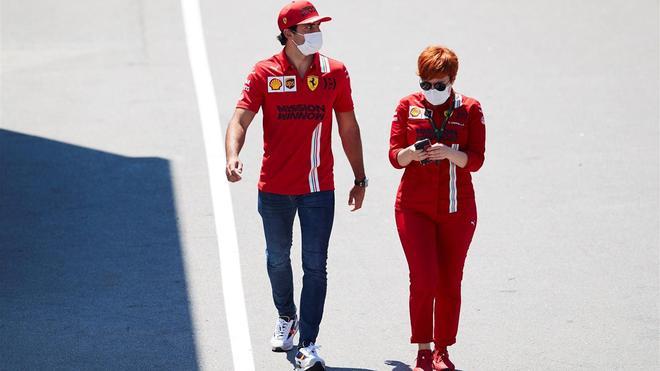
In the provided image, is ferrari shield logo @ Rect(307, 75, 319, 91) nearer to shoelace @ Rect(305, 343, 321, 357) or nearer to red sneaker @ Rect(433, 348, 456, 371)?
shoelace @ Rect(305, 343, 321, 357)

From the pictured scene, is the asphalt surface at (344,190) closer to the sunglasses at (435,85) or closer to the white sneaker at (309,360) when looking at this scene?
the white sneaker at (309,360)

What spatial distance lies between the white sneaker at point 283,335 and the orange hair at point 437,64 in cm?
193

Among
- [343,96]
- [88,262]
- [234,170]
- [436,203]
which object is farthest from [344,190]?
[234,170]

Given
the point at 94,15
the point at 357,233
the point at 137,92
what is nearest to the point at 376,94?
the point at 137,92

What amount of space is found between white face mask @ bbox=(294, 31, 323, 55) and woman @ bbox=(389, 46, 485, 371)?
25.5 inches

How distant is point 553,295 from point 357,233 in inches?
75.5

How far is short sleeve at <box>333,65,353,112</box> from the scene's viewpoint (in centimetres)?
748

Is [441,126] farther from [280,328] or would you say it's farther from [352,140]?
[280,328]

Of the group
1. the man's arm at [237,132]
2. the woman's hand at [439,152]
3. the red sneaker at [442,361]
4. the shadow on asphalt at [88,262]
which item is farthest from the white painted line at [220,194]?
the woman's hand at [439,152]

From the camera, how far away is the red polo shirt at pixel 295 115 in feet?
24.2

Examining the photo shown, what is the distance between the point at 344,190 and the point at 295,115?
3.49m

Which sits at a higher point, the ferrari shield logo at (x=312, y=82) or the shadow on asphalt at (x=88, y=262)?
the ferrari shield logo at (x=312, y=82)

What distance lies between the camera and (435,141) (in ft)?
23.6

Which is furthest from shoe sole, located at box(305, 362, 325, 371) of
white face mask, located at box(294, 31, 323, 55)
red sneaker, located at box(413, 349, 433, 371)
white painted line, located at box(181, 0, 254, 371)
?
white face mask, located at box(294, 31, 323, 55)
